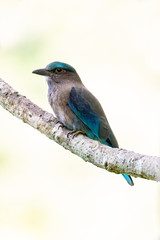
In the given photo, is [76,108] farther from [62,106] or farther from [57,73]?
[57,73]

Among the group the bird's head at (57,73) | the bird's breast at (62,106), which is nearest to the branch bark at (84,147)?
the bird's breast at (62,106)

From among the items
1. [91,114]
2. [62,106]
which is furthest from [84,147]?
[62,106]

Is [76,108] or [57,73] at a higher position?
[57,73]

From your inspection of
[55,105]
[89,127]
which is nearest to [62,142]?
[89,127]

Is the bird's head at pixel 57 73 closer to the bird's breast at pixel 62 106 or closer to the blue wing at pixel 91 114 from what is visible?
the bird's breast at pixel 62 106

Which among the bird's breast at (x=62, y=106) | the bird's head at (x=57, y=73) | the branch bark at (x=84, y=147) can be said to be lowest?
the branch bark at (x=84, y=147)

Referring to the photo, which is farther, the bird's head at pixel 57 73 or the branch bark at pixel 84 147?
the bird's head at pixel 57 73

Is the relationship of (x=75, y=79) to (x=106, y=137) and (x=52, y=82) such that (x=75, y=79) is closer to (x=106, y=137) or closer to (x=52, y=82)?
(x=52, y=82)
